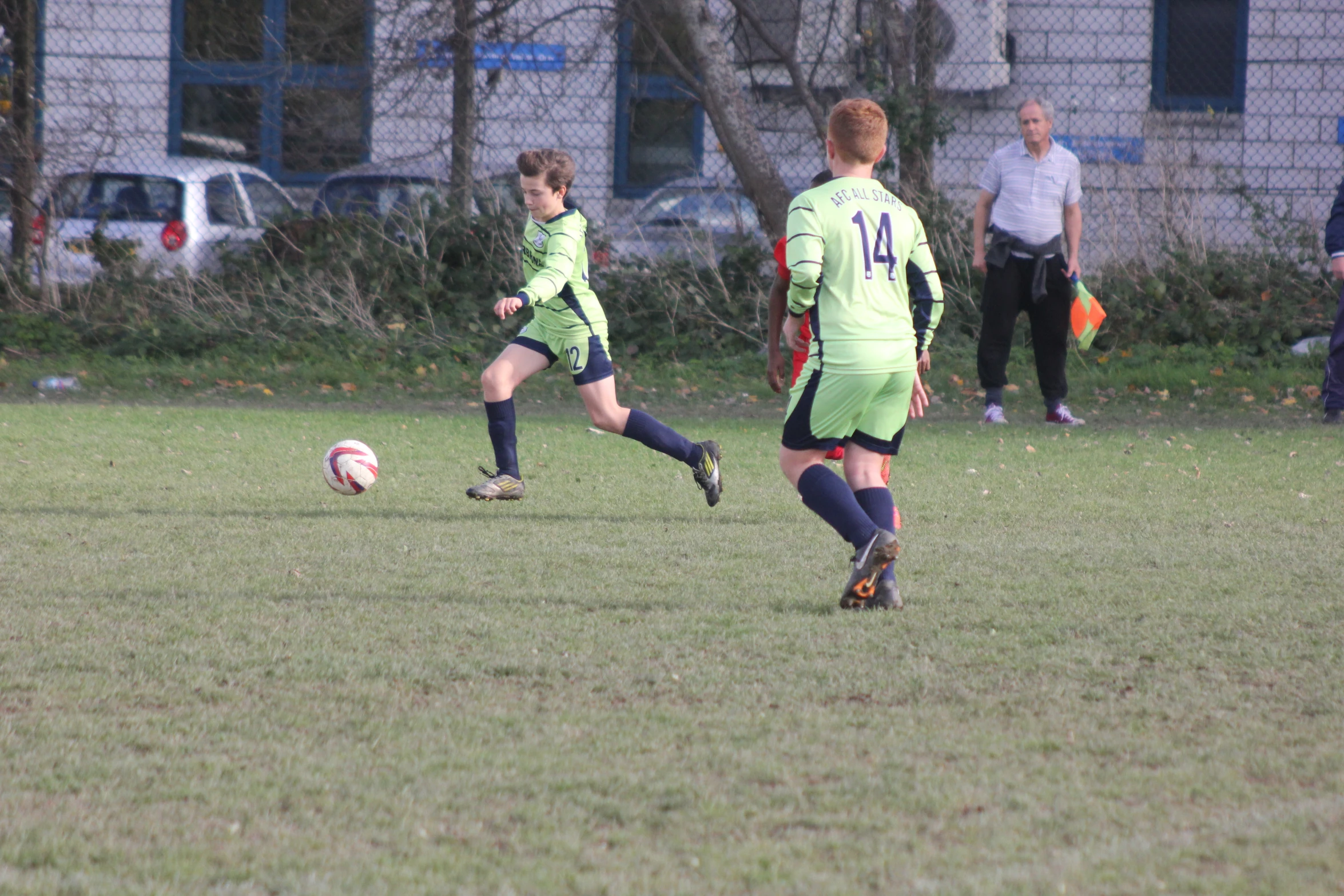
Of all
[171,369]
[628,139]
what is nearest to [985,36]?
[628,139]

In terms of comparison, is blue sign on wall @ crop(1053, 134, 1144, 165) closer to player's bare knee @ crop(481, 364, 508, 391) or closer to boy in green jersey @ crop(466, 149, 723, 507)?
boy in green jersey @ crop(466, 149, 723, 507)

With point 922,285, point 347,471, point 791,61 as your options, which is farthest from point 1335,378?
point 791,61

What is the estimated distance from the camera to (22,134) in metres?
13.1

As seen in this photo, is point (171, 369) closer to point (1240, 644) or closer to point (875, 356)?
point (875, 356)

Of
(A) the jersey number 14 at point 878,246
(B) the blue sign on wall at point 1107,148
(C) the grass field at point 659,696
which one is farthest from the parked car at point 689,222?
(A) the jersey number 14 at point 878,246

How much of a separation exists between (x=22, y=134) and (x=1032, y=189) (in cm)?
934

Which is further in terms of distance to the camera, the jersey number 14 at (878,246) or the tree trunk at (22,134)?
the tree trunk at (22,134)

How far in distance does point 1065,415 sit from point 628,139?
25.8 ft

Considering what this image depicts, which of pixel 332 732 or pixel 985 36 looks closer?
pixel 332 732

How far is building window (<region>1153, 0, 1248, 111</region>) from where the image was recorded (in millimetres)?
15836

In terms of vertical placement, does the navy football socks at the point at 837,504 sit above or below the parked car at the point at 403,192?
below

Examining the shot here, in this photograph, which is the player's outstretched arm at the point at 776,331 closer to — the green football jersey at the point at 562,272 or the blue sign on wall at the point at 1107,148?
the green football jersey at the point at 562,272

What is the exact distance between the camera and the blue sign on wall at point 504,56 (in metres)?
13.5

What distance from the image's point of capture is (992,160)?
9266mm
